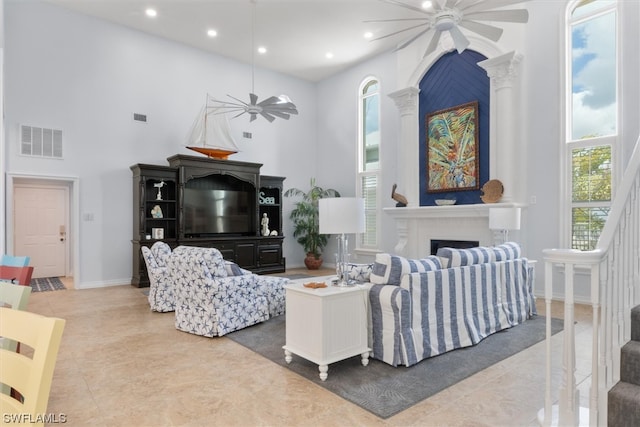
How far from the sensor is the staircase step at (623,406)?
5.81ft

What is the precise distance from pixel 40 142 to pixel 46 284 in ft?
8.78

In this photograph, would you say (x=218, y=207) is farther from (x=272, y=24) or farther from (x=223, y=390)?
(x=223, y=390)

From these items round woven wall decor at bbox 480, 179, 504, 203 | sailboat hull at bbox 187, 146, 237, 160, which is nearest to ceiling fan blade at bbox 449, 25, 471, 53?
round woven wall decor at bbox 480, 179, 504, 203

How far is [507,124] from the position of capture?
6094 mm

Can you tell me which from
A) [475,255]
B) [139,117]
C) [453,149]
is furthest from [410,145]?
[139,117]

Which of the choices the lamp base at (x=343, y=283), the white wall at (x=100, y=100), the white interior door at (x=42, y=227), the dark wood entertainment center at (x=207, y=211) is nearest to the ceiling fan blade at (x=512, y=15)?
the lamp base at (x=343, y=283)

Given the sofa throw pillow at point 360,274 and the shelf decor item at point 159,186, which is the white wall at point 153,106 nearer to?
the shelf decor item at point 159,186

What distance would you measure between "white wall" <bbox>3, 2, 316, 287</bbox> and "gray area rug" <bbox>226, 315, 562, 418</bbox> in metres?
4.27

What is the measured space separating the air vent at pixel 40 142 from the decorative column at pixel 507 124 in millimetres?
7210

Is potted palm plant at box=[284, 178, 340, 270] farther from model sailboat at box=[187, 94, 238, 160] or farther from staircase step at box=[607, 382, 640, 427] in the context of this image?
staircase step at box=[607, 382, 640, 427]

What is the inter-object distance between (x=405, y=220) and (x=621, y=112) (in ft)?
12.2

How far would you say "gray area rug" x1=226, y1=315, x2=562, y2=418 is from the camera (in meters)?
2.62

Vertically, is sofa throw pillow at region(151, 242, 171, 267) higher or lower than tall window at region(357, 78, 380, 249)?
lower

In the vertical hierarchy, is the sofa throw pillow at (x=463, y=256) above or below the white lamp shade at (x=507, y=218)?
below
